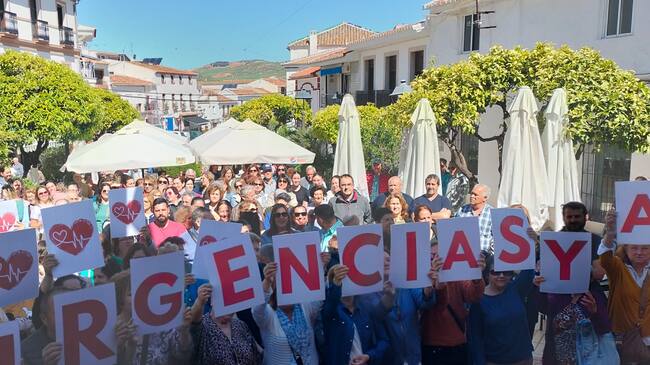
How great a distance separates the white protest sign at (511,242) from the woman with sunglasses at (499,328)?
0.38ft

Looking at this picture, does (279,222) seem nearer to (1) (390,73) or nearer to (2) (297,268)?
(2) (297,268)

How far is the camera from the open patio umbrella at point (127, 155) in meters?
8.56

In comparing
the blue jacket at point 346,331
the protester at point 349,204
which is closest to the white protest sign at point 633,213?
the blue jacket at point 346,331

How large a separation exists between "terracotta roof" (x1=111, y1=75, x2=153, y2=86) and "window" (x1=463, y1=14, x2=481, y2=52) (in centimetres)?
5719

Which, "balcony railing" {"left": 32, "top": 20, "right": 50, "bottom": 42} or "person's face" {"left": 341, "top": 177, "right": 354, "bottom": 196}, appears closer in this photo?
"person's face" {"left": 341, "top": 177, "right": 354, "bottom": 196}

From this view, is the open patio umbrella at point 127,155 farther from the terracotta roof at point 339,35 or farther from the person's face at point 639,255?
the terracotta roof at point 339,35

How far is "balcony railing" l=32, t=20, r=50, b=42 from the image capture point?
29.2m

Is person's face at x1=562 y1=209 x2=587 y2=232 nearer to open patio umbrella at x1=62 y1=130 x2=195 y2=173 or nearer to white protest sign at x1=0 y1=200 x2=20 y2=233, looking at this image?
white protest sign at x1=0 y1=200 x2=20 y2=233

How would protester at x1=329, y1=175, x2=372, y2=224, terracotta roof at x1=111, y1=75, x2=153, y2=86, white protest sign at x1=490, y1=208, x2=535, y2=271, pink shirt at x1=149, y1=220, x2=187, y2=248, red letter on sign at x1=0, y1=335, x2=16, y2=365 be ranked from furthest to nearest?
terracotta roof at x1=111, y1=75, x2=153, y2=86 → protester at x1=329, y1=175, x2=372, y2=224 → pink shirt at x1=149, y1=220, x2=187, y2=248 → white protest sign at x1=490, y1=208, x2=535, y2=271 → red letter on sign at x1=0, y1=335, x2=16, y2=365

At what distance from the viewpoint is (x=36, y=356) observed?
3.42 metres

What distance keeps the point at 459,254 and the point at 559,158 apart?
4.24 meters

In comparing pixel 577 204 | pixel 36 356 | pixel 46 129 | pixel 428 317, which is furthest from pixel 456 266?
pixel 46 129

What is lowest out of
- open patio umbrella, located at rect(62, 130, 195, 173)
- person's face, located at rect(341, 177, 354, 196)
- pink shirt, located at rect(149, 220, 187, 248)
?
pink shirt, located at rect(149, 220, 187, 248)

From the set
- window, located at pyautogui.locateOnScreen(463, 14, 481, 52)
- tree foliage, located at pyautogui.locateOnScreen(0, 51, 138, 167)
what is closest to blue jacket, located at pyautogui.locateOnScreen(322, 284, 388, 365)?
tree foliage, located at pyautogui.locateOnScreen(0, 51, 138, 167)
